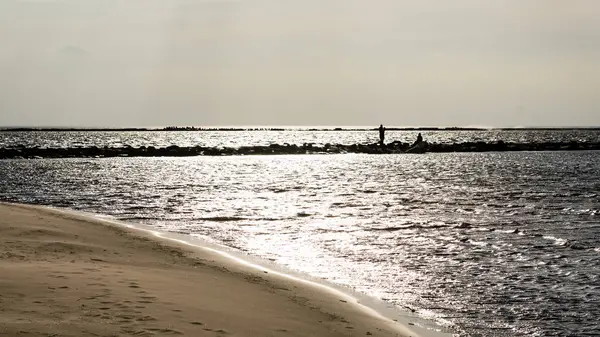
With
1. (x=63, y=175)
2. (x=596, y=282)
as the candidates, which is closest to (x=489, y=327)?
(x=596, y=282)

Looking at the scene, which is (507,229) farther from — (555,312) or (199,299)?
(199,299)

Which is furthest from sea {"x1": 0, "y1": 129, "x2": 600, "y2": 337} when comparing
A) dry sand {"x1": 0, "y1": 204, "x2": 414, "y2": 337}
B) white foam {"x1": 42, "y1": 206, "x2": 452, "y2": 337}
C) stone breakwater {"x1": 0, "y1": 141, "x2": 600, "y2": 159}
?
stone breakwater {"x1": 0, "y1": 141, "x2": 600, "y2": 159}

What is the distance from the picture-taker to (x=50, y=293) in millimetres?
8734

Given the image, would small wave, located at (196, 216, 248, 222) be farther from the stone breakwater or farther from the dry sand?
the stone breakwater

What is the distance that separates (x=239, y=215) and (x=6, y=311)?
63.7 ft

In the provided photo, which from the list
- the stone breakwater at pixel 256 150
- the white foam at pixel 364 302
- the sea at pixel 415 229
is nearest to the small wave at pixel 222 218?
the sea at pixel 415 229

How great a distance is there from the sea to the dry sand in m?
1.91

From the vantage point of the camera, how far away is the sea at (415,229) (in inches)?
484

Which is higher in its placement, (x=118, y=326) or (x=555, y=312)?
(x=118, y=326)

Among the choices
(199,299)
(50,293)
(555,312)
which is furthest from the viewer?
(555,312)

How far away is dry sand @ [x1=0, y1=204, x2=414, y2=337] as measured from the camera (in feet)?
25.4

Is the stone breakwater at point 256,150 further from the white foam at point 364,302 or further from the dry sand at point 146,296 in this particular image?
the dry sand at point 146,296

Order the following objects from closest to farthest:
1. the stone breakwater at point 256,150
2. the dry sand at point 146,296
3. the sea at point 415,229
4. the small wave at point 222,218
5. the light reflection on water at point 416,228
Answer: the dry sand at point 146,296 < the sea at point 415,229 < the light reflection on water at point 416,228 < the small wave at point 222,218 < the stone breakwater at point 256,150

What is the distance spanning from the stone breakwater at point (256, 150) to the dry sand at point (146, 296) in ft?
234
